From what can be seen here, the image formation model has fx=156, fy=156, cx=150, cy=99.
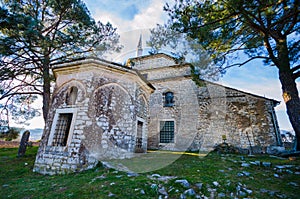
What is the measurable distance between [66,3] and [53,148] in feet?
24.4

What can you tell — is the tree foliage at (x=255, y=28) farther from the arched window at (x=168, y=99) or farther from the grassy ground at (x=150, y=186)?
the arched window at (x=168, y=99)

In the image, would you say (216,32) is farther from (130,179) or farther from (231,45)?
(130,179)

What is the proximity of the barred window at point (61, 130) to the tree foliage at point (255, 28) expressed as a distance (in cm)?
618

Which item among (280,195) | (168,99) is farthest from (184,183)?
(168,99)

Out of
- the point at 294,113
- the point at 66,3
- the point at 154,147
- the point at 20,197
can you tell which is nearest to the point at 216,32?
the point at 294,113

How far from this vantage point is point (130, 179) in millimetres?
3910

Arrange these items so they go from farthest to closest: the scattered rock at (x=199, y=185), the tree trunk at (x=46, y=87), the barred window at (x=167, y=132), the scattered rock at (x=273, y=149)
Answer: the barred window at (x=167, y=132) → the scattered rock at (x=273, y=149) → the tree trunk at (x=46, y=87) → the scattered rock at (x=199, y=185)

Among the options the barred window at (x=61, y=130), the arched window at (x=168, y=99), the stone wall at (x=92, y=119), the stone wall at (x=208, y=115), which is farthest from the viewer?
the arched window at (x=168, y=99)

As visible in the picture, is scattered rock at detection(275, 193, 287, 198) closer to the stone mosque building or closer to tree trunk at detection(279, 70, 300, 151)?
tree trunk at detection(279, 70, 300, 151)

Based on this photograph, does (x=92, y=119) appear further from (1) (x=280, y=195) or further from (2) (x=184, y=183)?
(1) (x=280, y=195)

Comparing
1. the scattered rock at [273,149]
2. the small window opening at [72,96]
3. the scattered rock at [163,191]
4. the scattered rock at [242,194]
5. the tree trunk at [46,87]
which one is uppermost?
the tree trunk at [46,87]

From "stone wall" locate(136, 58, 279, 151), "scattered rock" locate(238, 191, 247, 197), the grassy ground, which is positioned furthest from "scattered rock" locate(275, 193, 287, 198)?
"stone wall" locate(136, 58, 279, 151)

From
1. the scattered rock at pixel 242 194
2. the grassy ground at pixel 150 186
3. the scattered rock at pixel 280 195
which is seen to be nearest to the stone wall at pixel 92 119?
the grassy ground at pixel 150 186

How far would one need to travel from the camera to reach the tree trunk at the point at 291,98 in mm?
6426
